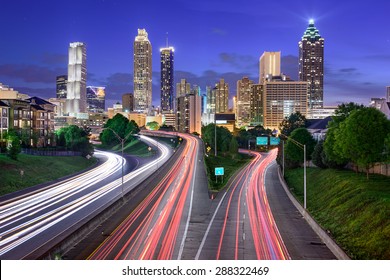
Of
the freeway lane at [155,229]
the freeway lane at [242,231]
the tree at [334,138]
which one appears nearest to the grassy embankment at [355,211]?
the tree at [334,138]

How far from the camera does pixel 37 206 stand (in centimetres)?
5288

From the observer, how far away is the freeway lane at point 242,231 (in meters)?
30.6

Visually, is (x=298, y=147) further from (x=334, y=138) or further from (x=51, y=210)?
(x=51, y=210)

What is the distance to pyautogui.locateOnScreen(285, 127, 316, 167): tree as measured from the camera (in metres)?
94.8

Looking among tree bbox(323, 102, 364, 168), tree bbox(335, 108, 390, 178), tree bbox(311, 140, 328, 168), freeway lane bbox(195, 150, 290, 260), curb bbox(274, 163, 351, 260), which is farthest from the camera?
tree bbox(311, 140, 328, 168)

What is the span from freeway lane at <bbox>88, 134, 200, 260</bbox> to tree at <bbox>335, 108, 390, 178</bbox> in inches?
868

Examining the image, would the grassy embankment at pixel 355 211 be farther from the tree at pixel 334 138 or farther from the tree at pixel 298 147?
the tree at pixel 298 147

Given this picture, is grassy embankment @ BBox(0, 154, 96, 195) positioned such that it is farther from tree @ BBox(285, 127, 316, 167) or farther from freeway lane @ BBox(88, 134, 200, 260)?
tree @ BBox(285, 127, 316, 167)

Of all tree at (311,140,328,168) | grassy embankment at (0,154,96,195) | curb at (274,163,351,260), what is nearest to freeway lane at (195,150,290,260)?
curb at (274,163,351,260)

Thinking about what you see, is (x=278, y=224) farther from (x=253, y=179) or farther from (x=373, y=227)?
(x=253, y=179)

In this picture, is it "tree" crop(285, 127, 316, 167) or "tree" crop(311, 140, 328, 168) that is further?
"tree" crop(285, 127, 316, 167)

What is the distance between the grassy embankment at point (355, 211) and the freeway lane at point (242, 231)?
5.19m

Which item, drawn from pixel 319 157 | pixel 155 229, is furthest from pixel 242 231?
pixel 319 157

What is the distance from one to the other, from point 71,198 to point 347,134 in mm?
37651
